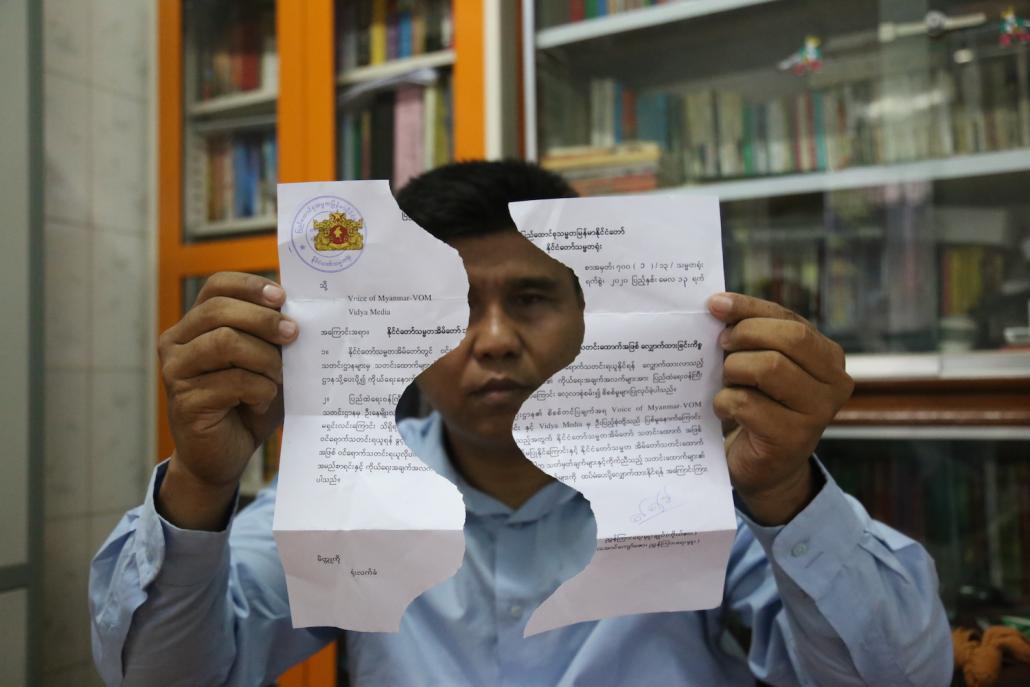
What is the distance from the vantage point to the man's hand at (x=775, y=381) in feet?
1.83

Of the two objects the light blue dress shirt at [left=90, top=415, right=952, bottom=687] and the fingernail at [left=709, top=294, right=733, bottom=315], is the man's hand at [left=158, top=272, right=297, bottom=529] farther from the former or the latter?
the fingernail at [left=709, top=294, right=733, bottom=315]

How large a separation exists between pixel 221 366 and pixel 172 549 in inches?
7.7

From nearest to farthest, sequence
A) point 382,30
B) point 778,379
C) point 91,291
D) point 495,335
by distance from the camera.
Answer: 1. point 778,379
2. point 495,335
3. point 382,30
4. point 91,291

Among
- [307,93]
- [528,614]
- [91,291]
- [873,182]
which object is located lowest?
[528,614]

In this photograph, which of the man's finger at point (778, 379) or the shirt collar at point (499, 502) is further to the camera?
the shirt collar at point (499, 502)

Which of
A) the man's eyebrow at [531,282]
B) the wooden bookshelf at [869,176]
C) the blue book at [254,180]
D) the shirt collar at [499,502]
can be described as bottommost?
the shirt collar at [499,502]

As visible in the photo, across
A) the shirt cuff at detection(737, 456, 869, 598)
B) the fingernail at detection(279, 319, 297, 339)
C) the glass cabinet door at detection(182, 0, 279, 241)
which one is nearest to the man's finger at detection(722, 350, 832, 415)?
the shirt cuff at detection(737, 456, 869, 598)

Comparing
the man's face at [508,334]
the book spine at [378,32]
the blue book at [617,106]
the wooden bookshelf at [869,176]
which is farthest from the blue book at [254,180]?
the man's face at [508,334]

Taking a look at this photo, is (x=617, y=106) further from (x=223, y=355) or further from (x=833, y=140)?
(x=223, y=355)

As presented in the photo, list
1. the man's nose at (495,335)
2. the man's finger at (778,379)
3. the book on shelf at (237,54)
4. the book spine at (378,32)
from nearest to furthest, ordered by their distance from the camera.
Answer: the man's finger at (778,379), the man's nose at (495,335), the book spine at (378,32), the book on shelf at (237,54)

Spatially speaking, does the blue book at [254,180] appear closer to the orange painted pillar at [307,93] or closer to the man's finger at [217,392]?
the orange painted pillar at [307,93]

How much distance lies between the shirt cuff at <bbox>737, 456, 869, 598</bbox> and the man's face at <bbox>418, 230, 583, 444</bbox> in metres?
0.29

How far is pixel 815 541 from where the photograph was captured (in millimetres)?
626

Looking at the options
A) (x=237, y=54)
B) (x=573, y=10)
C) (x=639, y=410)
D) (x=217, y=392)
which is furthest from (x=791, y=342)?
(x=237, y=54)
